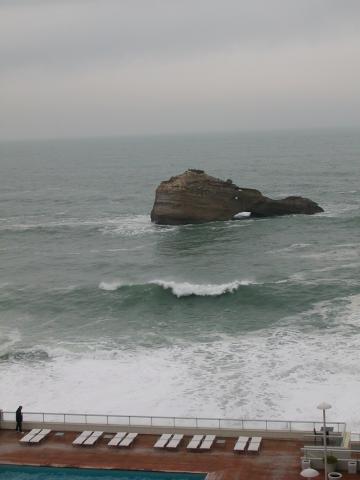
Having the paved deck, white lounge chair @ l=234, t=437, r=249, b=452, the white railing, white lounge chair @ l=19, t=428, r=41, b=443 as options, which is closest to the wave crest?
the white railing

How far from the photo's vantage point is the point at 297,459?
86.6ft

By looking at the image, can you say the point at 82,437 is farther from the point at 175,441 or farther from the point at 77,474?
the point at 175,441

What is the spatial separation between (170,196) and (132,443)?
2177 inches

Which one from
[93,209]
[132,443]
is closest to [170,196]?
[93,209]

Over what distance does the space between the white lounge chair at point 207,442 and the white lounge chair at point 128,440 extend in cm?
285

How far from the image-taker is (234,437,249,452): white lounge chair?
27.0m

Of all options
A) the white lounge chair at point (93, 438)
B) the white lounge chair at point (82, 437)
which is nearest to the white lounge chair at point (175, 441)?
the white lounge chair at point (93, 438)

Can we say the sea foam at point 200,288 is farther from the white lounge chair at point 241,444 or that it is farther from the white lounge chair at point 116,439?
the white lounge chair at point 241,444

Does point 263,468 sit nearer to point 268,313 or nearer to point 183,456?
point 183,456

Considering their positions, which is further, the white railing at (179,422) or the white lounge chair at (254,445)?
the white railing at (179,422)

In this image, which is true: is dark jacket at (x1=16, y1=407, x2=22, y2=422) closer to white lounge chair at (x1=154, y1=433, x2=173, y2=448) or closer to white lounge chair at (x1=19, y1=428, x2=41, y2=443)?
white lounge chair at (x1=19, y1=428, x2=41, y2=443)

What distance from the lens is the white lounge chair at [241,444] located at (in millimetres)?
26953

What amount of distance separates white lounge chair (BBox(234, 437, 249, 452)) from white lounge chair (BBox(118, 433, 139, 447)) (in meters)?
4.14

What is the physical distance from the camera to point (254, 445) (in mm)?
27266
